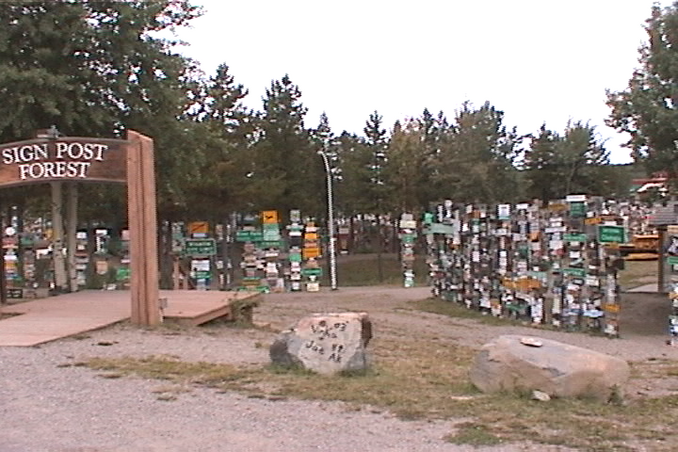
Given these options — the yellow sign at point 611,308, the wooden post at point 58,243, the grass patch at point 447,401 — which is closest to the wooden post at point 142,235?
the grass patch at point 447,401

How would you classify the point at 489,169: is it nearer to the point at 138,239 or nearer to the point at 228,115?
the point at 228,115

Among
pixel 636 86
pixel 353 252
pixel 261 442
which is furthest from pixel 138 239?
pixel 353 252

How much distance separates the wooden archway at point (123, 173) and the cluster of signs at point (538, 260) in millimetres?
8573

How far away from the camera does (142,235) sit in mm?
12492

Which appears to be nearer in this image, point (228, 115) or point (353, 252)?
point (228, 115)

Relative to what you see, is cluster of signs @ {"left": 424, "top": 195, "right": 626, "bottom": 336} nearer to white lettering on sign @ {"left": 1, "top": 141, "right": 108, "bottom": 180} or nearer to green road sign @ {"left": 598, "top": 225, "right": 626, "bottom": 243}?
green road sign @ {"left": 598, "top": 225, "right": 626, "bottom": 243}

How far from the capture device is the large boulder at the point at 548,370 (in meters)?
7.23

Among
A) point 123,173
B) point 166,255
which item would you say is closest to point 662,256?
point 123,173

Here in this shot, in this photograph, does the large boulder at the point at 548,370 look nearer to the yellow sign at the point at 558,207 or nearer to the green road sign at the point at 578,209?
the green road sign at the point at 578,209

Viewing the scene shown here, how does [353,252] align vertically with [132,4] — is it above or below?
below

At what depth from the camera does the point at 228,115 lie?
37.0 m

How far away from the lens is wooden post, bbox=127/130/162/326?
12508 mm

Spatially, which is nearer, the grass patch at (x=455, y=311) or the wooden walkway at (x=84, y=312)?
the wooden walkway at (x=84, y=312)

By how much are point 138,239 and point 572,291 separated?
9.24 metres
